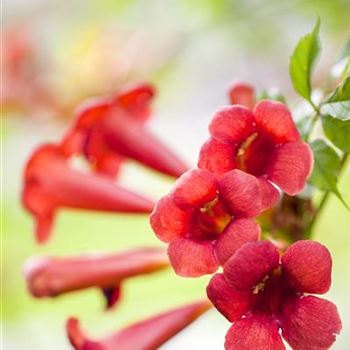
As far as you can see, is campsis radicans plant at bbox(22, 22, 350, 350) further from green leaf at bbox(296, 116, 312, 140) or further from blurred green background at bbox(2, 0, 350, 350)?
blurred green background at bbox(2, 0, 350, 350)

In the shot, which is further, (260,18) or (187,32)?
(187,32)

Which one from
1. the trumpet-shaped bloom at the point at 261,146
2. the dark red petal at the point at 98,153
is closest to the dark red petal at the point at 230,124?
the trumpet-shaped bloom at the point at 261,146

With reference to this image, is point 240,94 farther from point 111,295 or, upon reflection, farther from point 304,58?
point 111,295

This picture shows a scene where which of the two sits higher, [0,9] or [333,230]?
[0,9]

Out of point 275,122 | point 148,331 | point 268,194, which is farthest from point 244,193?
point 148,331

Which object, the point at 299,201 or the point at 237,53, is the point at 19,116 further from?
the point at 299,201

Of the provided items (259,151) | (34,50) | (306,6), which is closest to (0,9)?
(34,50)

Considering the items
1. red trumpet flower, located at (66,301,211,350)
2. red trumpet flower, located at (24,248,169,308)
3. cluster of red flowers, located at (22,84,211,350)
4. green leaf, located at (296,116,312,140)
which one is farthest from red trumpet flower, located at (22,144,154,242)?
green leaf, located at (296,116,312,140)
